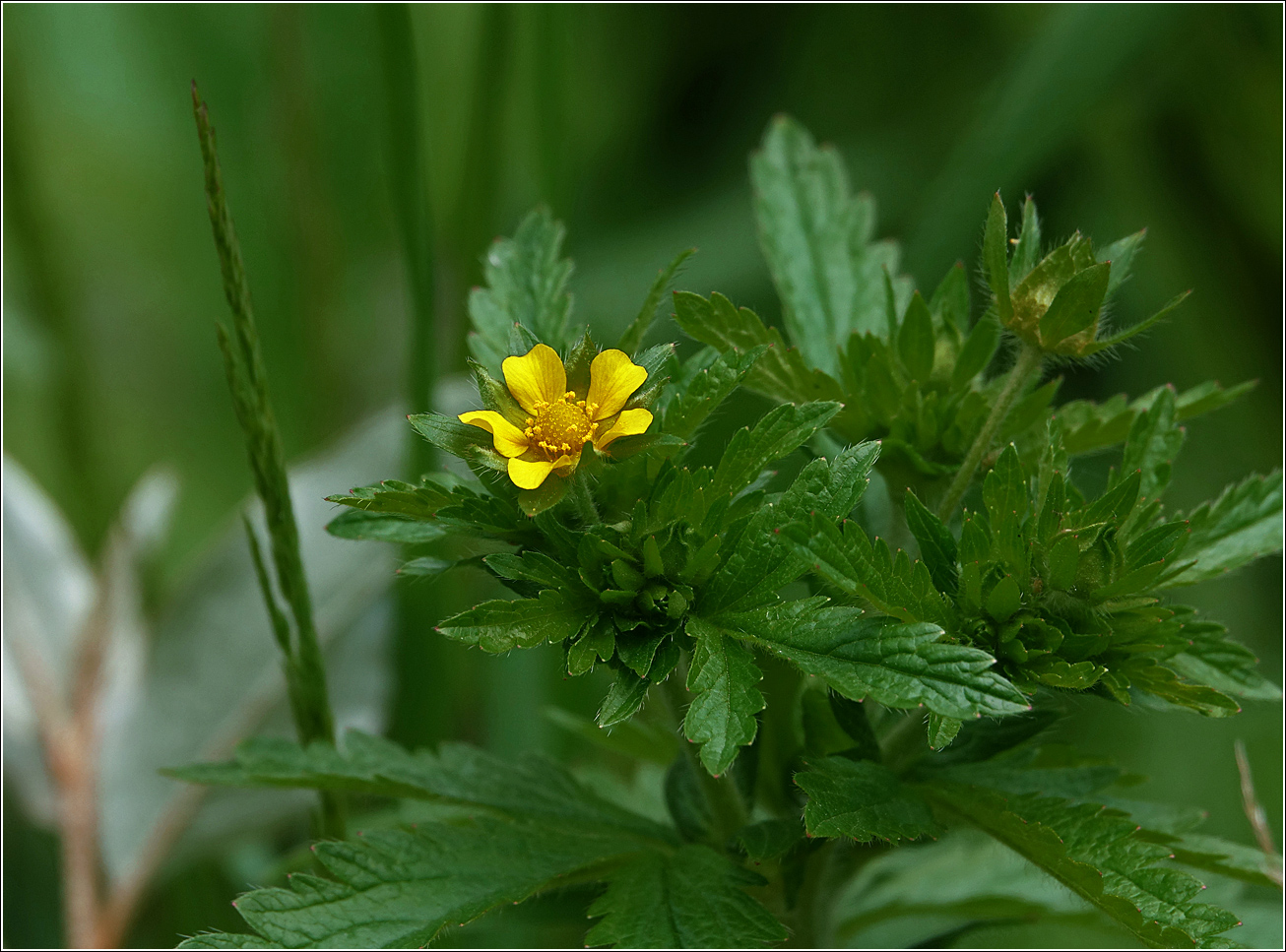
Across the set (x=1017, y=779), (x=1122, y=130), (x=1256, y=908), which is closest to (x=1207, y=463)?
(x=1122, y=130)

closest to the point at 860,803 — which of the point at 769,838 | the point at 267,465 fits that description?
the point at 769,838

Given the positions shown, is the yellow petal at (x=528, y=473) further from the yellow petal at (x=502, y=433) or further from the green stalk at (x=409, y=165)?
the green stalk at (x=409, y=165)

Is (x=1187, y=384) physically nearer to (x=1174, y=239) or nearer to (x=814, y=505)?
(x=1174, y=239)

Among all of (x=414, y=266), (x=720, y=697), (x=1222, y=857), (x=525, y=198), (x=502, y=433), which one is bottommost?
(x=1222, y=857)

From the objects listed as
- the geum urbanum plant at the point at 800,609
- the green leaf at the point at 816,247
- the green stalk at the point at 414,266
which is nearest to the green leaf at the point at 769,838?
the geum urbanum plant at the point at 800,609

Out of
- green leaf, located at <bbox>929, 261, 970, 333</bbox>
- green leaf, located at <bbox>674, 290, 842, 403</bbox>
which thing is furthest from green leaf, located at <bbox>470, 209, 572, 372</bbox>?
green leaf, located at <bbox>929, 261, 970, 333</bbox>

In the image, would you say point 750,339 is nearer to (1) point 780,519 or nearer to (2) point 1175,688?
(1) point 780,519
